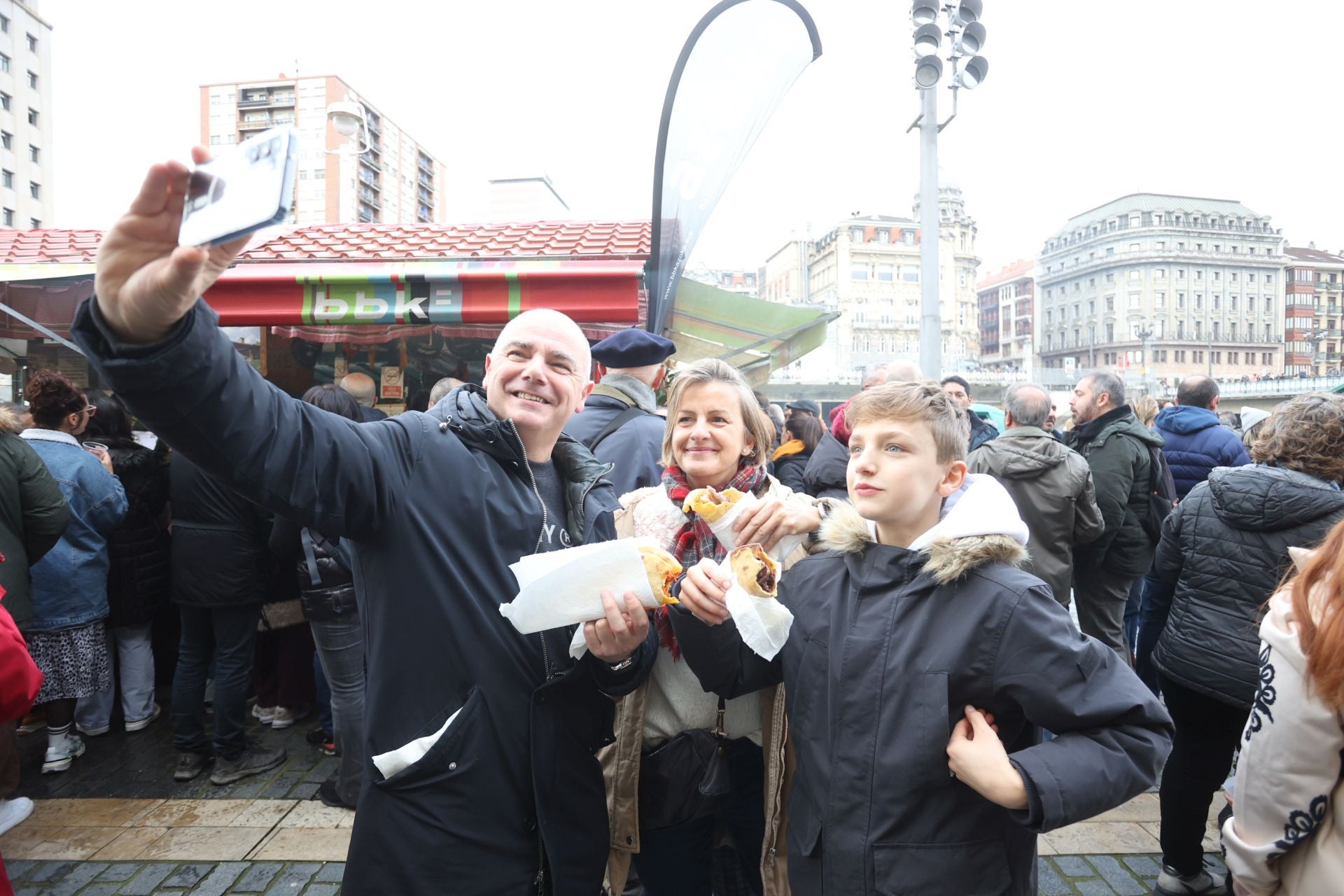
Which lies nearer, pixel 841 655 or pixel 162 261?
pixel 162 261

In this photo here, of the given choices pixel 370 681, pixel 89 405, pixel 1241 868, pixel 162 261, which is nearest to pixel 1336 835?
pixel 1241 868

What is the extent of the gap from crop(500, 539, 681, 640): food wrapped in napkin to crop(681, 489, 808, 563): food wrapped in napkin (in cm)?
33

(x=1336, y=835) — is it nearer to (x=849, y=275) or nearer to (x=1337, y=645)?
(x=1337, y=645)

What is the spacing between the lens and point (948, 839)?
5.20 feet

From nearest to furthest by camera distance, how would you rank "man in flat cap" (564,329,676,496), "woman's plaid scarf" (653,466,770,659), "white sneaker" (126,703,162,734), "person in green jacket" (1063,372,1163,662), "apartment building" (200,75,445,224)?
"woman's plaid scarf" (653,466,770,659) → "man in flat cap" (564,329,676,496) → "person in green jacket" (1063,372,1163,662) → "white sneaker" (126,703,162,734) → "apartment building" (200,75,445,224)

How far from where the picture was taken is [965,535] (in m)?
1.70

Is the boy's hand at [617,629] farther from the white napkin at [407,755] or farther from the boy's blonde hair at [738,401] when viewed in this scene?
the boy's blonde hair at [738,401]

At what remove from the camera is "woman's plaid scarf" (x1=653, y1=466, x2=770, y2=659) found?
227 centimetres

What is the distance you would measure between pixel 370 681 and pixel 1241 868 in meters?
2.09

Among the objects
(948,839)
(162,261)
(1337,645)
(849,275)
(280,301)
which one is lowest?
(948,839)

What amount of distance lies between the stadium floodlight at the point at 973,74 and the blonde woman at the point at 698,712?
294 inches

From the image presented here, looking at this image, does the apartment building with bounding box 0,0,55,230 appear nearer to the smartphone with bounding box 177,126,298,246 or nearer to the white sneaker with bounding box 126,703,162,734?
the white sneaker with bounding box 126,703,162,734

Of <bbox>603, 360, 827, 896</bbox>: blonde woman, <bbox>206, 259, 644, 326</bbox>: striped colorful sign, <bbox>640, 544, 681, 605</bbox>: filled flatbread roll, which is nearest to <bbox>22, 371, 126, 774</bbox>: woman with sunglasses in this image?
<bbox>206, 259, 644, 326</bbox>: striped colorful sign

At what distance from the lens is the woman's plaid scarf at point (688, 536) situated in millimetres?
2273
